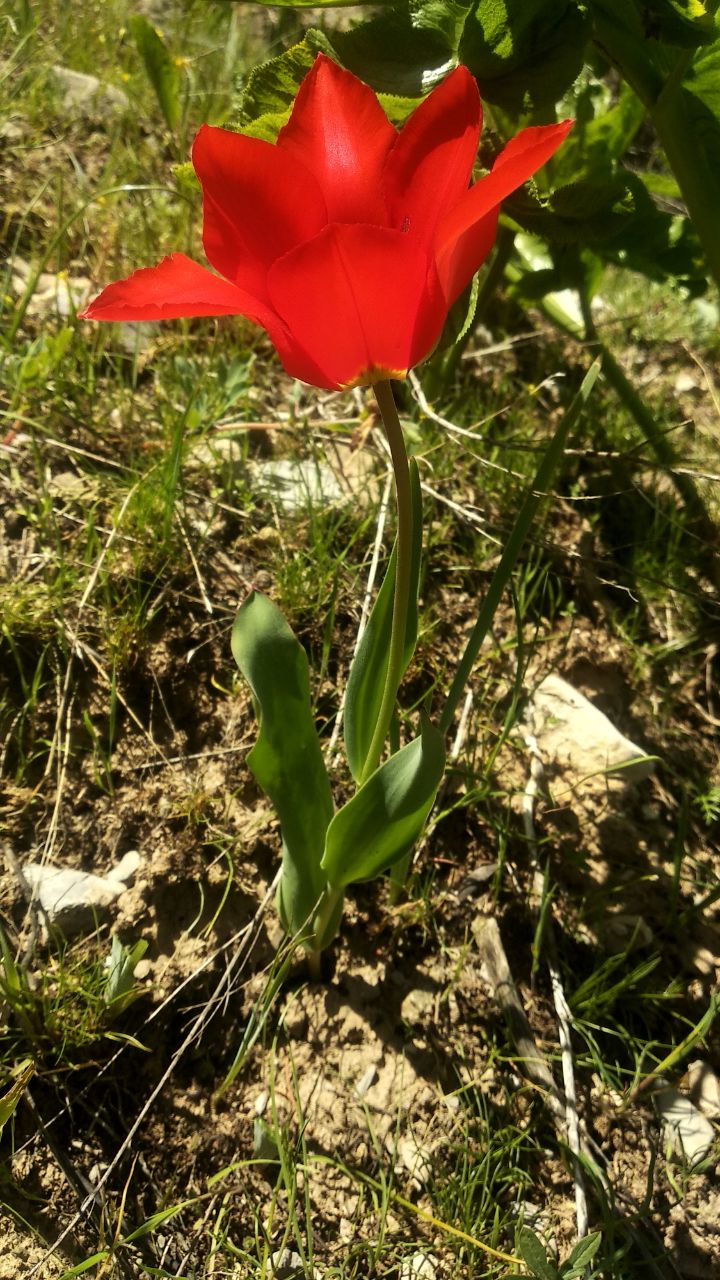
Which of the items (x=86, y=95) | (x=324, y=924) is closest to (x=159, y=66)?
(x=86, y=95)

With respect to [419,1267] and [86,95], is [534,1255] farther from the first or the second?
[86,95]

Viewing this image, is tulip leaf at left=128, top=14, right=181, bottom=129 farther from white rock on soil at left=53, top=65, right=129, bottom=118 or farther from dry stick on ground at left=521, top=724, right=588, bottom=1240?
dry stick on ground at left=521, top=724, right=588, bottom=1240

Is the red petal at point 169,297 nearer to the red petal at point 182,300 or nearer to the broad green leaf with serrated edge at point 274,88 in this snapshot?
the red petal at point 182,300

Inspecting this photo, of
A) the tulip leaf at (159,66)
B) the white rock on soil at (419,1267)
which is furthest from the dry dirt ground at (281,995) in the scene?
the tulip leaf at (159,66)

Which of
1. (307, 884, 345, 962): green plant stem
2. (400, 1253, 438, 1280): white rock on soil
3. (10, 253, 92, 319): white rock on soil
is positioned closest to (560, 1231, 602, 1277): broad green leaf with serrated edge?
(400, 1253, 438, 1280): white rock on soil

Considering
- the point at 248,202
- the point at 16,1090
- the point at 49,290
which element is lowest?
the point at 16,1090
